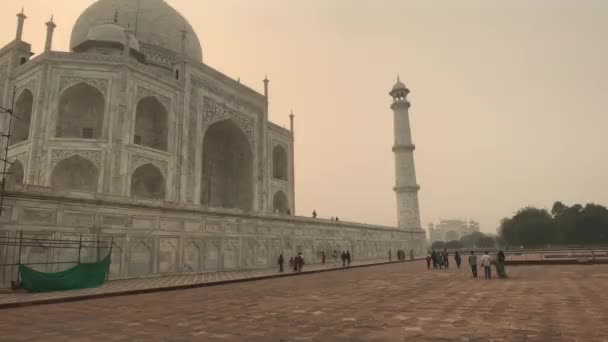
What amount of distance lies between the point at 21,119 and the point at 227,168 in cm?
1244

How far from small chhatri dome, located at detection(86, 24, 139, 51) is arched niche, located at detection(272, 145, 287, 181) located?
12.6 m

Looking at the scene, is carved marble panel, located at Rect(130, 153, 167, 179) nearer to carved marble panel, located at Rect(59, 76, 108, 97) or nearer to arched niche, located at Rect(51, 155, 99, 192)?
arched niche, located at Rect(51, 155, 99, 192)

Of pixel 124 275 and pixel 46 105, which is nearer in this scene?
pixel 124 275

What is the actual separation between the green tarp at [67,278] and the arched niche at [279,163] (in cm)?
1996

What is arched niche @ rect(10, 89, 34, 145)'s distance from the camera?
20484 mm

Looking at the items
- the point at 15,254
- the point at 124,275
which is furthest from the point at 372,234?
the point at 15,254

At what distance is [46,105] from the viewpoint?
1852cm

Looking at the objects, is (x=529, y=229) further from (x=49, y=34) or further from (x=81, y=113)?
(x=49, y=34)

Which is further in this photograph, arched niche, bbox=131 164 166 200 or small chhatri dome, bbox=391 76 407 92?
small chhatri dome, bbox=391 76 407 92

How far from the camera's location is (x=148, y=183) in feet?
71.8

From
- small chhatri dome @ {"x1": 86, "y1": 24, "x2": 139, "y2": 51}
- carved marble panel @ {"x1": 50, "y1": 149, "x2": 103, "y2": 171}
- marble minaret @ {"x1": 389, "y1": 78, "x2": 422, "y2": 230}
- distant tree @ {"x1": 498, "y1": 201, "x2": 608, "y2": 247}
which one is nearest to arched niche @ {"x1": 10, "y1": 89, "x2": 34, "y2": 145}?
carved marble panel @ {"x1": 50, "y1": 149, "x2": 103, "y2": 171}

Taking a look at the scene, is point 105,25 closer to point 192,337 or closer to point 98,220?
point 98,220

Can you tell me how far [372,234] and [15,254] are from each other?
25688 millimetres

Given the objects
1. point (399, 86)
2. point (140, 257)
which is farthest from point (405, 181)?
point (140, 257)
